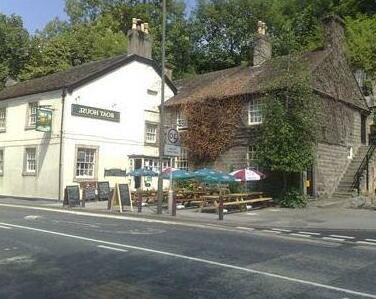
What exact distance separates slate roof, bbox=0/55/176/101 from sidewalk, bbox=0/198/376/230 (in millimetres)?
8956

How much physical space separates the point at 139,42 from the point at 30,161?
10.3 meters

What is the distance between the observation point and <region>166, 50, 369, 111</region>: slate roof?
98.0 ft

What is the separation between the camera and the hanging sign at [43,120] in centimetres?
3028

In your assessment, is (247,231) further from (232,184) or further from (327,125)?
(327,125)

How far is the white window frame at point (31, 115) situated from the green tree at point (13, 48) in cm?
2168

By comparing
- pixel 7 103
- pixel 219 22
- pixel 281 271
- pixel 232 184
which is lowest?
pixel 281 271

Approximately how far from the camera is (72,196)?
1049 inches

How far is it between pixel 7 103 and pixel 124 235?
2329cm

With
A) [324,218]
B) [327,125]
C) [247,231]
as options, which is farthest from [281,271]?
[327,125]

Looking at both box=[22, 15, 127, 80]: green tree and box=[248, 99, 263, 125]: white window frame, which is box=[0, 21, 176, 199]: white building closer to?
box=[248, 99, 263, 125]: white window frame

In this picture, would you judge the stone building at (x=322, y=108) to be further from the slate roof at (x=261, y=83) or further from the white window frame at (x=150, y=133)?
the white window frame at (x=150, y=133)

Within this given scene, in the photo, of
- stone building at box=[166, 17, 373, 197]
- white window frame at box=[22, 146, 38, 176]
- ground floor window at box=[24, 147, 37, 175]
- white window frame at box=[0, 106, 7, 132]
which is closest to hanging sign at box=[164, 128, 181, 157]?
stone building at box=[166, 17, 373, 197]

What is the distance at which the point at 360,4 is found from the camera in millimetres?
49312

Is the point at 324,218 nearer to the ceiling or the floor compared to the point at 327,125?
nearer to the floor
